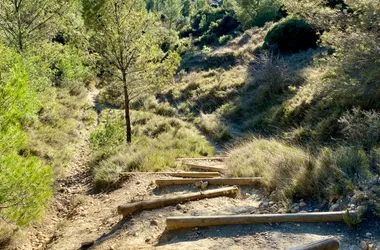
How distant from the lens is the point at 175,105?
20.9 m

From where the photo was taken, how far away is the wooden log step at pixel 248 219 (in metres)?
4.10

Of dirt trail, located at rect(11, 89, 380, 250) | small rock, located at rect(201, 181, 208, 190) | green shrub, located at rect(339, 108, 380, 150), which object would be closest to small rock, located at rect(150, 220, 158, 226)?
dirt trail, located at rect(11, 89, 380, 250)

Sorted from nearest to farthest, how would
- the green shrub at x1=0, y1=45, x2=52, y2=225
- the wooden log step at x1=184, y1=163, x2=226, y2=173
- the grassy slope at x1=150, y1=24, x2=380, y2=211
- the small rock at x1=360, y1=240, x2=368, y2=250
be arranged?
the small rock at x1=360, y1=240, x2=368, y2=250, the green shrub at x1=0, y1=45, x2=52, y2=225, the grassy slope at x1=150, y1=24, x2=380, y2=211, the wooden log step at x1=184, y1=163, x2=226, y2=173

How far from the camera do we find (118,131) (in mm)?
11141

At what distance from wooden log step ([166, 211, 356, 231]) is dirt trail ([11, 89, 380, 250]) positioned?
67 mm

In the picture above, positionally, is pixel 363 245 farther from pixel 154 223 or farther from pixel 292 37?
pixel 292 37

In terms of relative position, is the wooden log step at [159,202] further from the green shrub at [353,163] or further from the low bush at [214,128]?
the low bush at [214,128]

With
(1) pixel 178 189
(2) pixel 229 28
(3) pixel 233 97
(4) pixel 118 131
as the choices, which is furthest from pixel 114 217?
(2) pixel 229 28

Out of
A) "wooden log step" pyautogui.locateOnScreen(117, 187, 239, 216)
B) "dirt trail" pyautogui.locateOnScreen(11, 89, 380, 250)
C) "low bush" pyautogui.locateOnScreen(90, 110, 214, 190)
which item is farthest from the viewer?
"low bush" pyautogui.locateOnScreen(90, 110, 214, 190)

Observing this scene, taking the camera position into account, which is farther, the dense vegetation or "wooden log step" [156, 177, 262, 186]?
"wooden log step" [156, 177, 262, 186]

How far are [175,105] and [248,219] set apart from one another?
1683 centimetres

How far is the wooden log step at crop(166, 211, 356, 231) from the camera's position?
13.4 feet

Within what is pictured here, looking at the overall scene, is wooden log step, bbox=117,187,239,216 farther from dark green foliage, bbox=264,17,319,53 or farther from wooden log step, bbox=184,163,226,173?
dark green foliage, bbox=264,17,319,53

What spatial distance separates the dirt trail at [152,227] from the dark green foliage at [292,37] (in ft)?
48.2
